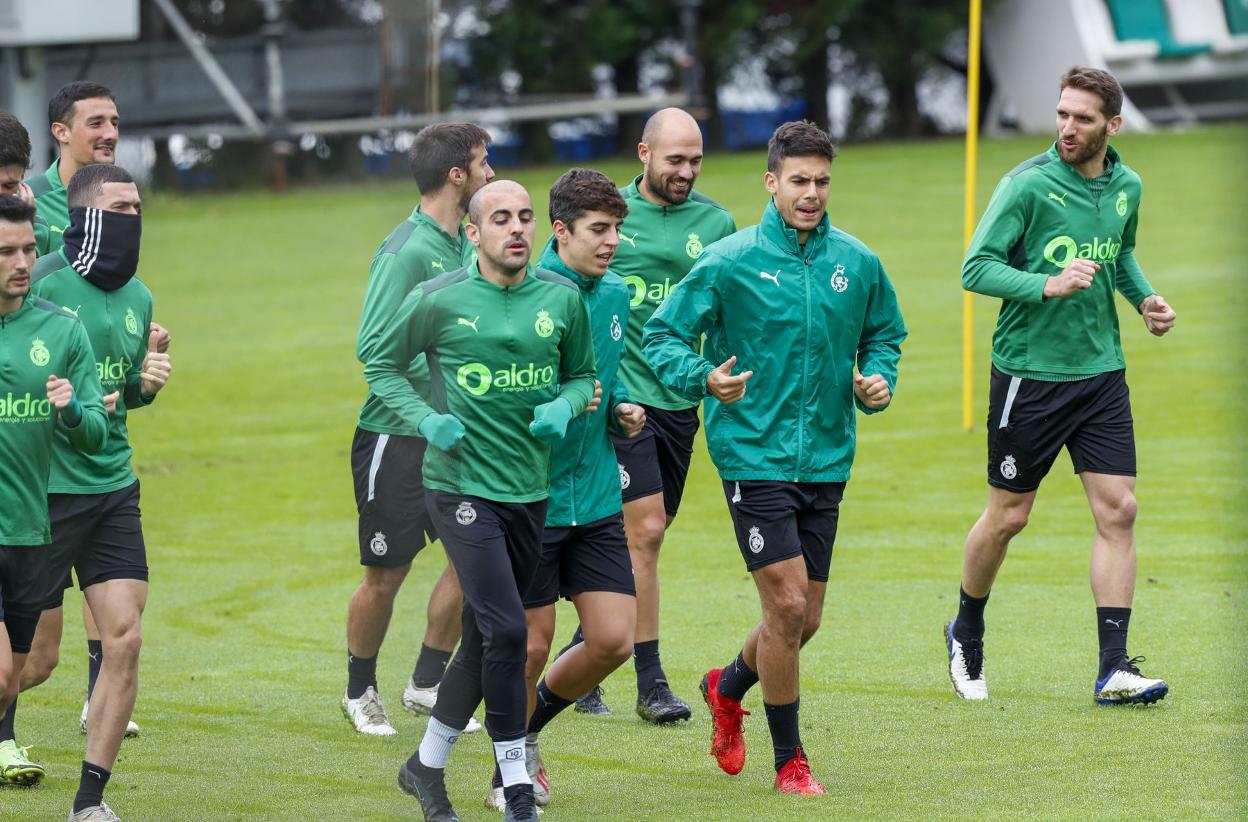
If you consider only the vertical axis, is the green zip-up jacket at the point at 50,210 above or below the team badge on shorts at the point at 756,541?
above

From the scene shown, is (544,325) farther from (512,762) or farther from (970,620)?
(970,620)

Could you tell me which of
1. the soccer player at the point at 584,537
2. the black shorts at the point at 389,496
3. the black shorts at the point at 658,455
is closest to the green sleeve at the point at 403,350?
the soccer player at the point at 584,537

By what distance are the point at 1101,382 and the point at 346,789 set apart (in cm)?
321

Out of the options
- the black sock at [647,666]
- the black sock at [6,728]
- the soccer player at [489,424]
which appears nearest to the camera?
the soccer player at [489,424]

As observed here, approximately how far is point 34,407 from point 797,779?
266 centimetres

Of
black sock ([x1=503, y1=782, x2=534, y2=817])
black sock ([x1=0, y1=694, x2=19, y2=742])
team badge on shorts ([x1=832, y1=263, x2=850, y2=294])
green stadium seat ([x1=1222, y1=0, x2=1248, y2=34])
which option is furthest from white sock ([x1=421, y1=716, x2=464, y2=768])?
green stadium seat ([x1=1222, y1=0, x2=1248, y2=34])

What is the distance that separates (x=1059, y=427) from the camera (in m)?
7.60

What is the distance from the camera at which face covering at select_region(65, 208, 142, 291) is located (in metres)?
6.41

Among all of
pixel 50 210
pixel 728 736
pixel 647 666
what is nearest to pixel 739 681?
pixel 728 736

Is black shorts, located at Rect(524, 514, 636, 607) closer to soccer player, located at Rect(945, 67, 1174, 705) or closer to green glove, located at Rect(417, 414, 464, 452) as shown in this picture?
green glove, located at Rect(417, 414, 464, 452)

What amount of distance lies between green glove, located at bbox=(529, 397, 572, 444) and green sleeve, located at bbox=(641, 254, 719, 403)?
536 millimetres

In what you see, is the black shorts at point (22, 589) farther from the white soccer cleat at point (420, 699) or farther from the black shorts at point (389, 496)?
the white soccer cleat at point (420, 699)

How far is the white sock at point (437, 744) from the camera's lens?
240 inches

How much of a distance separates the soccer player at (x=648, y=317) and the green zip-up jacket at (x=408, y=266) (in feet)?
3.00
